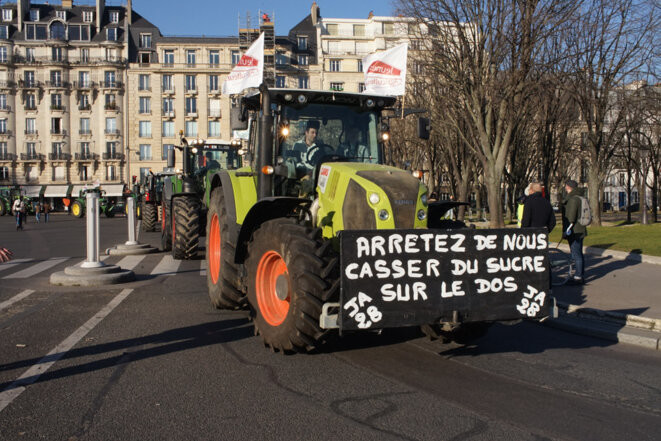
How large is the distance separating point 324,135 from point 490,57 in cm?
1615

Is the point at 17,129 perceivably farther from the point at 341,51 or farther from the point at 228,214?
the point at 228,214

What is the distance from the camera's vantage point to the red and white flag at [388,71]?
921 centimetres

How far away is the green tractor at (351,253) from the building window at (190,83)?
71637mm

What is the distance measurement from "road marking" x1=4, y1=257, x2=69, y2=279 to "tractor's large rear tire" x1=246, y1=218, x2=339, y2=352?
7.89m

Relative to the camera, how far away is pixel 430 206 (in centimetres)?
671

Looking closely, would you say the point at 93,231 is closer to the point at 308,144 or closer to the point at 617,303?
the point at 308,144

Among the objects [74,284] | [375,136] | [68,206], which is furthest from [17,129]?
[375,136]

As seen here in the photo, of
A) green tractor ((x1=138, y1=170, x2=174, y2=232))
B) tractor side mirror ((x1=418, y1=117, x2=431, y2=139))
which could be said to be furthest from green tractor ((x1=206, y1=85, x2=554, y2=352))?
green tractor ((x1=138, y1=170, x2=174, y2=232))

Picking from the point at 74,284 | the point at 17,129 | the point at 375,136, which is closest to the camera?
the point at 375,136

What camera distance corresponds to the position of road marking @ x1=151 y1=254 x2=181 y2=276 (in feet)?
40.9

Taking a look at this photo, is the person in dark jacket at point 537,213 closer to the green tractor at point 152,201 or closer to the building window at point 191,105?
the green tractor at point 152,201

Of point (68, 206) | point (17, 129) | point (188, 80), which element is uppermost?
point (188, 80)

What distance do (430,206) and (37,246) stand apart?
59.0 ft

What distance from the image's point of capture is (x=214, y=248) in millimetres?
8953
